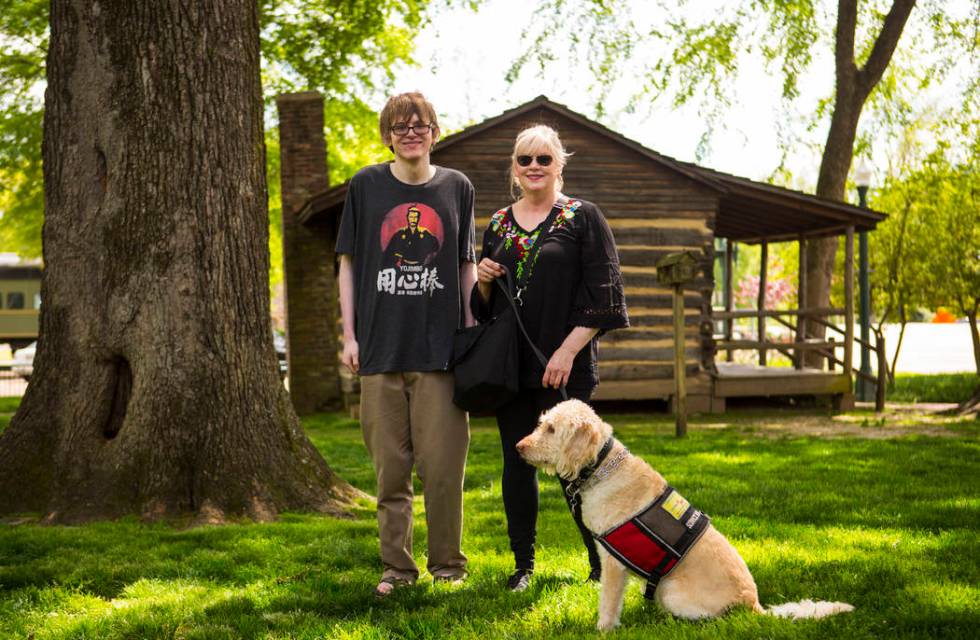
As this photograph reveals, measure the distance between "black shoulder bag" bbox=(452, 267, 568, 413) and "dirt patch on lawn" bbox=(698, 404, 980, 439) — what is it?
28.0 feet

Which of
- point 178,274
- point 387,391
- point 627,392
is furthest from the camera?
point 627,392

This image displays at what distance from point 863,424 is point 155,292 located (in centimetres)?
1045

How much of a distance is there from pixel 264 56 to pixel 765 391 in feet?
49.4

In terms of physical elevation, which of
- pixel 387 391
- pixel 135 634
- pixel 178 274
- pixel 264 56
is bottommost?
pixel 135 634

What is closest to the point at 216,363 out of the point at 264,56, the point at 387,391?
the point at 387,391

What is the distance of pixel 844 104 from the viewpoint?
63.0 ft

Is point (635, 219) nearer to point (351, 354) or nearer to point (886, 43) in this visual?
point (886, 43)

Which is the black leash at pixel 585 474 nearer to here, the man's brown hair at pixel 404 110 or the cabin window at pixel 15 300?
the man's brown hair at pixel 404 110

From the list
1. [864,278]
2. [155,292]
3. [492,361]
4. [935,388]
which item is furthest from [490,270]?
[935,388]

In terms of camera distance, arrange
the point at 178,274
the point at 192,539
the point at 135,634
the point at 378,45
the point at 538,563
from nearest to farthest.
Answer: the point at 135,634 < the point at 538,563 < the point at 192,539 < the point at 178,274 < the point at 378,45

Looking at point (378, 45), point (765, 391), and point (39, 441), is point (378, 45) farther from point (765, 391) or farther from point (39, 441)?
point (39, 441)

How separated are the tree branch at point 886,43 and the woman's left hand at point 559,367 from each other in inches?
685

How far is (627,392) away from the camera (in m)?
15.4

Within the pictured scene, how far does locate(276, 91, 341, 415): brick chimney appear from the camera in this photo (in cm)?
1672
